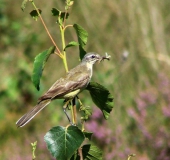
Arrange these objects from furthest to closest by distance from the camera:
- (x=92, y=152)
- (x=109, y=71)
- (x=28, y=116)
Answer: (x=109, y=71), (x=28, y=116), (x=92, y=152)

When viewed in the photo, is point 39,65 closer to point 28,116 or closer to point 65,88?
point 28,116

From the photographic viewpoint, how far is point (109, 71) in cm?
575

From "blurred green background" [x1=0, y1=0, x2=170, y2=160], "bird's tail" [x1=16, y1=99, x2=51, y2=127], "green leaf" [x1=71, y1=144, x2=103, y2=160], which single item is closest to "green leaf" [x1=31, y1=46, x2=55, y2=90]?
"bird's tail" [x1=16, y1=99, x2=51, y2=127]

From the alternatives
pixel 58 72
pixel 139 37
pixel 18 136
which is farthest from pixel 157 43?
pixel 18 136

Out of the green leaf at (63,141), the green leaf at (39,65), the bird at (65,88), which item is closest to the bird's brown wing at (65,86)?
the bird at (65,88)

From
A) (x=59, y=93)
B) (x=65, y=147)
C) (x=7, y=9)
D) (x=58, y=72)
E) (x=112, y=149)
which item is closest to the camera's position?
(x=65, y=147)

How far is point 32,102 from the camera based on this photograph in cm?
781

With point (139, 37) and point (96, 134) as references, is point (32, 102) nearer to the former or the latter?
point (139, 37)

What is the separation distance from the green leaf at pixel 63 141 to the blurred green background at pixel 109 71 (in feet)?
11.3

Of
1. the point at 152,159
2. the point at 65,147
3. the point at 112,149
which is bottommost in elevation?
the point at 152,159

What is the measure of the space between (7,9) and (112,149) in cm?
642

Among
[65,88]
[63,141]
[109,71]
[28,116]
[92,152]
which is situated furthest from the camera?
[109,71]

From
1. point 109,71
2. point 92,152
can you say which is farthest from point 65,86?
point 109,71

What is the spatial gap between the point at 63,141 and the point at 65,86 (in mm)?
526
